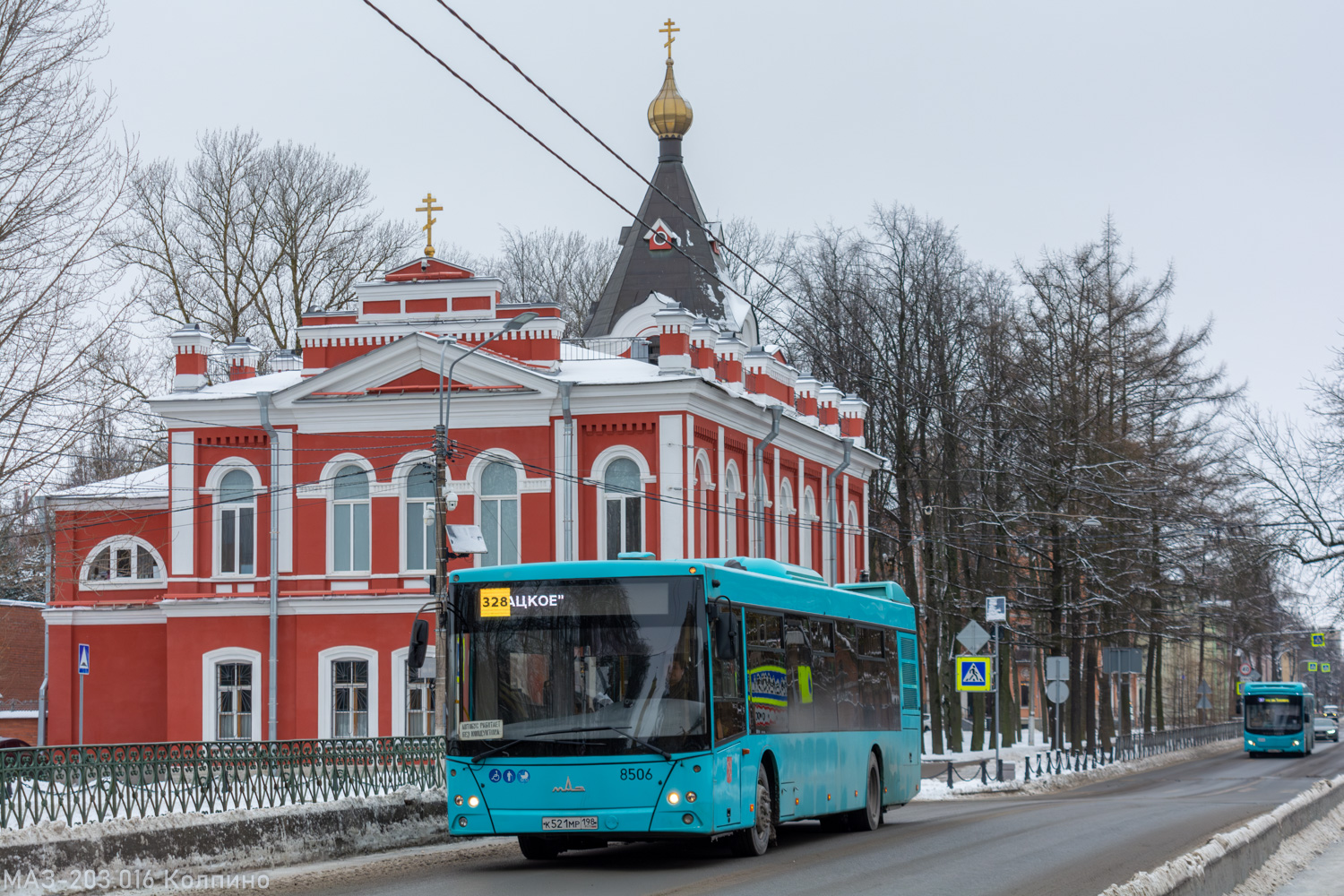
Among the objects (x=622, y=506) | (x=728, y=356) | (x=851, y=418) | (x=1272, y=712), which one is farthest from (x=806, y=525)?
(x=1272, y=712)

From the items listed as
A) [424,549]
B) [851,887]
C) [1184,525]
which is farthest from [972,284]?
[851,887]

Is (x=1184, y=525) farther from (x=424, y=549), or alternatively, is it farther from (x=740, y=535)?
(x=424, y=549)

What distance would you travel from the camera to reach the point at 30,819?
12.8 metres

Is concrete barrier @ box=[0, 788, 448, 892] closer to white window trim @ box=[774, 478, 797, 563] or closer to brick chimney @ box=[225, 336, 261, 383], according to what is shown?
white window trim @ box=[774, 478, 797, 563]

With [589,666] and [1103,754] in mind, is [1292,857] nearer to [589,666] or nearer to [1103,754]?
[589,666]

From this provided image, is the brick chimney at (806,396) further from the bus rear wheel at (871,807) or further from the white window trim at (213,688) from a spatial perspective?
the bus rear wheel at (871,807)

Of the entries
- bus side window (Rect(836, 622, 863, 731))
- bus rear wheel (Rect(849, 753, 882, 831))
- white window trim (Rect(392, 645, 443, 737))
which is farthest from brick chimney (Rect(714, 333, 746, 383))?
bus side window (Rect(836, 622, 863, 731))

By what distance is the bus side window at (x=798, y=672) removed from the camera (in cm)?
1670

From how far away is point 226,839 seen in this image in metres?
14.2

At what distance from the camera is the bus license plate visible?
1427 centimetres

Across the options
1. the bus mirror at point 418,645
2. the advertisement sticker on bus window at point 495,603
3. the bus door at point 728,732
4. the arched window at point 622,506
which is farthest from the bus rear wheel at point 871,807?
the arched window at point 622,506

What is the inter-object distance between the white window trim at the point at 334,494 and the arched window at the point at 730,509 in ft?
25.6

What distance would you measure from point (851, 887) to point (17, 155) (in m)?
12.8

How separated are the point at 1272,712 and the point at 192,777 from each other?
1887 inches
